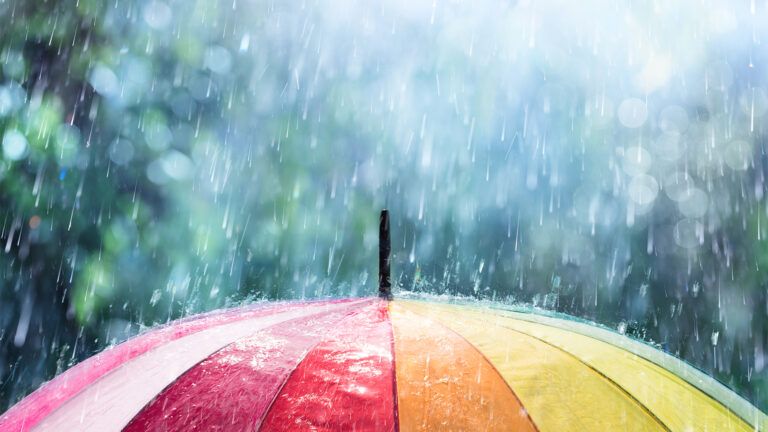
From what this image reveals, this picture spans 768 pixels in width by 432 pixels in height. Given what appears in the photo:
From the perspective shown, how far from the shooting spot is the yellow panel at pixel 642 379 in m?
1.71

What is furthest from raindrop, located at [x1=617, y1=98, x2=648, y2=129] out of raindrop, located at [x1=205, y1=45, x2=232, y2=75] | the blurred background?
raindrop, located at [x1=205, y1=45, x2=232, y2=75]

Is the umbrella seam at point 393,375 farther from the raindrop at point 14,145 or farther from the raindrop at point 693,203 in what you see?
the raindrop at point 693,203

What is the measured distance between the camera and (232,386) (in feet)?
5.24

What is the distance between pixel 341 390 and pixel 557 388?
64cm

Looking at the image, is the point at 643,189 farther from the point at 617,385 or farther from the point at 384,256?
the point at 617,385

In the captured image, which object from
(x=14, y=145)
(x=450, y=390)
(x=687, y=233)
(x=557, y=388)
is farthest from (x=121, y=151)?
(x=687, y=233)

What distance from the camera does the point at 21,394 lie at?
718 centimetres

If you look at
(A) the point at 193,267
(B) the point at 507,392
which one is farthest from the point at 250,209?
(B) the point at 507,392

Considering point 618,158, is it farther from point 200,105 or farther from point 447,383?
point 447,383

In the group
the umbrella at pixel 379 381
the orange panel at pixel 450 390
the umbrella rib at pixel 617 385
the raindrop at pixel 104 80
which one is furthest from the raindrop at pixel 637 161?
the orange panel at pixel 450 390

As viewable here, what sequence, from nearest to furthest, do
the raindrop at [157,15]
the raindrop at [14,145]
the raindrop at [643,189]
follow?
the raindrop at [14,145]
the raindrop at [157,15]
the raindrop at [643,189]

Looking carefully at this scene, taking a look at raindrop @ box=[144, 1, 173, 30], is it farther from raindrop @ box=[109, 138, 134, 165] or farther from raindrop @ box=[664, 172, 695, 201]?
raindrop @ box=[664, 172, 695, 201]

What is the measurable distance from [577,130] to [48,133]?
1082 cm

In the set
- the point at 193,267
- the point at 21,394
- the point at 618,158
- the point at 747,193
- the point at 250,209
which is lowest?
the point at 21,394
